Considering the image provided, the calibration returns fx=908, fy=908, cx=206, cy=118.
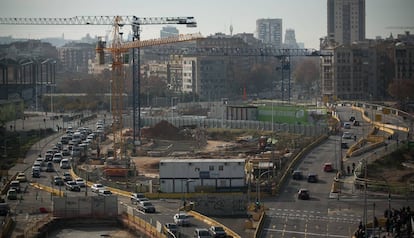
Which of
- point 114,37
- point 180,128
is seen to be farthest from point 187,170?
point 180,128

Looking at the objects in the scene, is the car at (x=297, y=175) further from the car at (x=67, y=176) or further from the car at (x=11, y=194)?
the car at (x=11, y=194)

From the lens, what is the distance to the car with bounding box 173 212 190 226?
1107cm

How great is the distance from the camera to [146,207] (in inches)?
481

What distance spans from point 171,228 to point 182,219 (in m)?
0.58

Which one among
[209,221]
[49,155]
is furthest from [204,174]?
[49,155]

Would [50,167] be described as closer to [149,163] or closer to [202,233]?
[149,163]

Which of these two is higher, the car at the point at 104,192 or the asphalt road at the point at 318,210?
the car at the point at 104,192

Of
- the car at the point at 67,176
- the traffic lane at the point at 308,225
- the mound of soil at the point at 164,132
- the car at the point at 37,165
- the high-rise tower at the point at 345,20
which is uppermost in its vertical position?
the high-rise tower at the point at 345,20

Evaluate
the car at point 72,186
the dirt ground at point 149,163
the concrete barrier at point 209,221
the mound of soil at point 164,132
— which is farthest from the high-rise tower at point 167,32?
the concrete barrier at point 209,221

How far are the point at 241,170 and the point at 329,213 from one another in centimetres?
225

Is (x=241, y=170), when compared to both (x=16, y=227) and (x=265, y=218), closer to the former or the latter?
(x=265, y=218)

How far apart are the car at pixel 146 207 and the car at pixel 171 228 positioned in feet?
4.55

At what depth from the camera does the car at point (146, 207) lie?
12.2 metres

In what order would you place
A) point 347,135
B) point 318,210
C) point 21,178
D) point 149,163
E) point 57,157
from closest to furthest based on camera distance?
point 318,210 < point 21,178 < point 149,163 < point 57,157 < point 347,135
